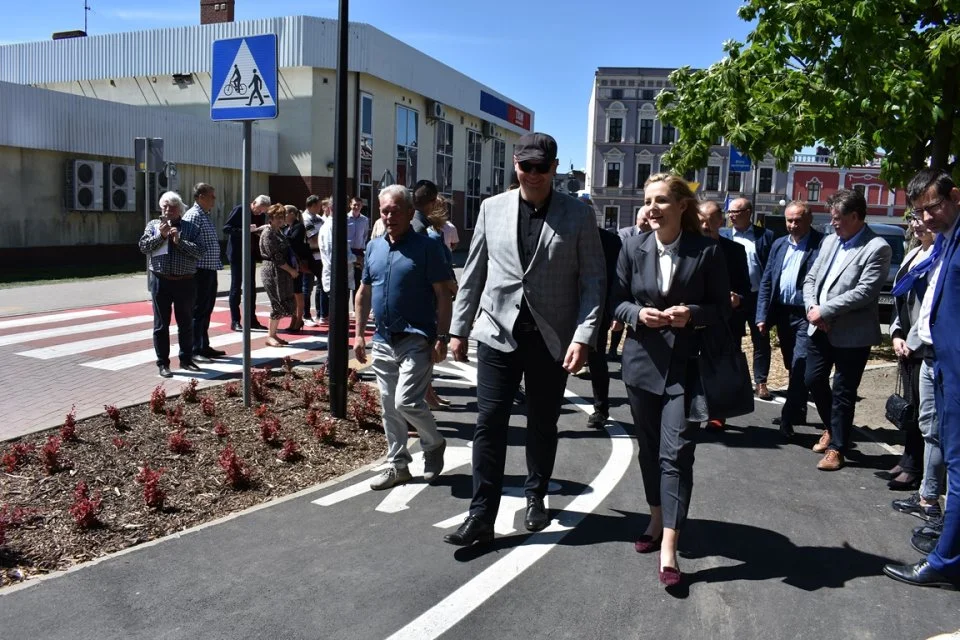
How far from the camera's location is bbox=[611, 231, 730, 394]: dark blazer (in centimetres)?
411

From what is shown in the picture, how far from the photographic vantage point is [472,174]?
47.2 meters

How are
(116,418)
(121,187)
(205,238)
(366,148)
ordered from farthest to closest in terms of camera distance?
(366,148), (121,187), (205,238), (116,418)

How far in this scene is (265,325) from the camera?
13109 millimetres

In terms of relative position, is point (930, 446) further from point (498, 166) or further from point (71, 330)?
point (498, 166)

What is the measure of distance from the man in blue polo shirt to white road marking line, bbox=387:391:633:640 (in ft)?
Answer: 3.45

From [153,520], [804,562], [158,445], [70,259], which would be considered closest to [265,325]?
[158,445]

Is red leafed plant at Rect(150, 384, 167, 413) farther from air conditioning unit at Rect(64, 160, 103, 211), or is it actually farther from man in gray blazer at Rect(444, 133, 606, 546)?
air conditioning unit at Rect(64, 160, 103, 211)

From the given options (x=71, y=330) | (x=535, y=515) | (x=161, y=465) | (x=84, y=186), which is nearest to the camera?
(x=535, y=515)

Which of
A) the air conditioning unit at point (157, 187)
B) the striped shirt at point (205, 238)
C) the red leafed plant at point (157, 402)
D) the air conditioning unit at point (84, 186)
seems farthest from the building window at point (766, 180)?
the red leafed plant at point (157, 402)

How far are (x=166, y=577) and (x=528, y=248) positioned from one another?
7.87 ft

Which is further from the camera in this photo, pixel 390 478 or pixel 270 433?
pixel 270 433

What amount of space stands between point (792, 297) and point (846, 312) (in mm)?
1197

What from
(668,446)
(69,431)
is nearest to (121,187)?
(69,431)

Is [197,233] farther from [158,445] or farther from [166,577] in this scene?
[166,577]
